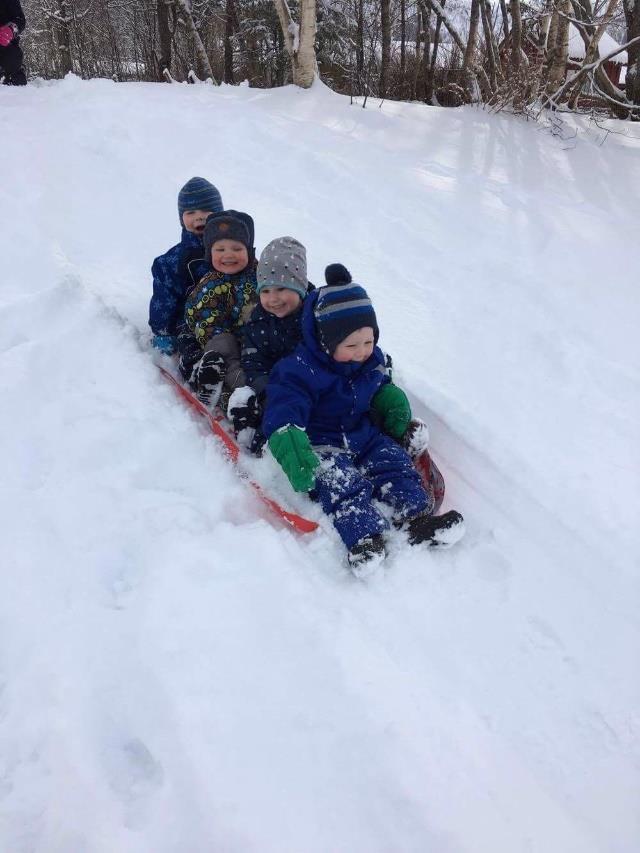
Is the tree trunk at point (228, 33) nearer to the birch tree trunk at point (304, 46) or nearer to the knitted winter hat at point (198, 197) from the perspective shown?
the birch tree trunk at point (304, 46)

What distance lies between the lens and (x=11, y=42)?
6.74m

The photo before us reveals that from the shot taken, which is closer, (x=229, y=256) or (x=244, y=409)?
(x=244, y=409)

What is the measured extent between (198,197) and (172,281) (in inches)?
18.6

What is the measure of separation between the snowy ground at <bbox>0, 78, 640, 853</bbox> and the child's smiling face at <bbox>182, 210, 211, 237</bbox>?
2.14 ft

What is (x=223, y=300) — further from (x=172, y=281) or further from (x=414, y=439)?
(x=414, y=439)

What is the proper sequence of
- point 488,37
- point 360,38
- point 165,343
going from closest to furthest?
point 165,343
point 488,37
point 360,38

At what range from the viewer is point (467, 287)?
4.00m

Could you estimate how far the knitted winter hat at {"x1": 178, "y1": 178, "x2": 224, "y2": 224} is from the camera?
3148 millimetres

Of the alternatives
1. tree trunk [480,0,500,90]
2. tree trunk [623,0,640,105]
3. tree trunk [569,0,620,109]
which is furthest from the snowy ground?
tree trunk [480,0,500,90]

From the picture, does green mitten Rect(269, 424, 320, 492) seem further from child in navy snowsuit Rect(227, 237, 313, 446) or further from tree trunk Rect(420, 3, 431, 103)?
tree trunk Rect(420, 3, 431, 103)

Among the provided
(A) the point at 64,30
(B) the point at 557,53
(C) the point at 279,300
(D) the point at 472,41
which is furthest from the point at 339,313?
(A) the point at 64,30

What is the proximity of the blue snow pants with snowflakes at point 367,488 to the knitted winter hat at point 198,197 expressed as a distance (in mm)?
1629

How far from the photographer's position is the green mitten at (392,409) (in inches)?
98.2

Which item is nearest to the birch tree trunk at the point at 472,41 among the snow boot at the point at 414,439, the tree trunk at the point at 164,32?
the tree trunk at the point at 164,32
